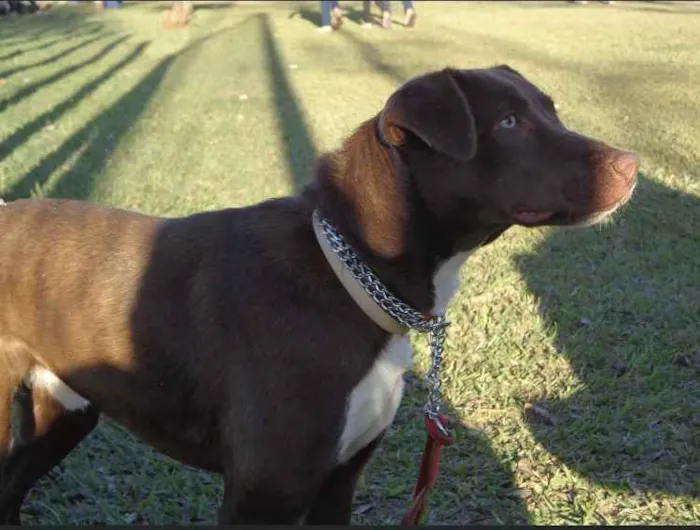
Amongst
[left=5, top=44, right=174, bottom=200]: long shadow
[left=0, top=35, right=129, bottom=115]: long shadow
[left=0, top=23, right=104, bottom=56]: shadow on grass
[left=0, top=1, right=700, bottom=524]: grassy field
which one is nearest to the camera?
[left=0, top=1, right=700, bottom=524]: grassy field

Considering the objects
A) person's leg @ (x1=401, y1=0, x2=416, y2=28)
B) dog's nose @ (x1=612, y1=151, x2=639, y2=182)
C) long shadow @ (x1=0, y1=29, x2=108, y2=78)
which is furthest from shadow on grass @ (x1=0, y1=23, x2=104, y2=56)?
dog's nose @ (x1=612, y1=151, x2=639, y2=182)

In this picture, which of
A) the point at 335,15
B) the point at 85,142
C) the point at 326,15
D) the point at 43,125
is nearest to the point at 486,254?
the point at 85,142

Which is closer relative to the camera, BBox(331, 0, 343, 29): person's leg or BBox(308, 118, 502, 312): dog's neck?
BBox(308, 118, 502, 312): dog's neck

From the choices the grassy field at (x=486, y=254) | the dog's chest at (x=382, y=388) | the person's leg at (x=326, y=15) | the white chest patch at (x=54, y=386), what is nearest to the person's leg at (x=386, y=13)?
the person's leg at (x=326, y=15)

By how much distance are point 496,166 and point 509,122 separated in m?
0.14

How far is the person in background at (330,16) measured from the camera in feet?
58.2

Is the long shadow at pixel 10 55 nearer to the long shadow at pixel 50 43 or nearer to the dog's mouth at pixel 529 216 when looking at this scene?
the long shadow at pixel 50 43

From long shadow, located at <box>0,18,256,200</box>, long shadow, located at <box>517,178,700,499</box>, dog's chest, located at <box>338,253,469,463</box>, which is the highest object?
dog's chest, located at <box>338,253,469,463</box>

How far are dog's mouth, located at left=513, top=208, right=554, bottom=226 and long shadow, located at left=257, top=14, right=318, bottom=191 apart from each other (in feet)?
9.33

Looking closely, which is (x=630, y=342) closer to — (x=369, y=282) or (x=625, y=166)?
(x=625, y=166)

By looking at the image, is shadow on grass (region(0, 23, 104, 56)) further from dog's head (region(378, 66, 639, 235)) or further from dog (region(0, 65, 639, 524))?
dog's head (region(378, 66, 639, 235))

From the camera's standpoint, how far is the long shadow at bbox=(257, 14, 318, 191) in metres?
7.22

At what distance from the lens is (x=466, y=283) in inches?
192

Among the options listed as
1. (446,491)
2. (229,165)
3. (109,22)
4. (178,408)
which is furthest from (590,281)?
(109,22)
